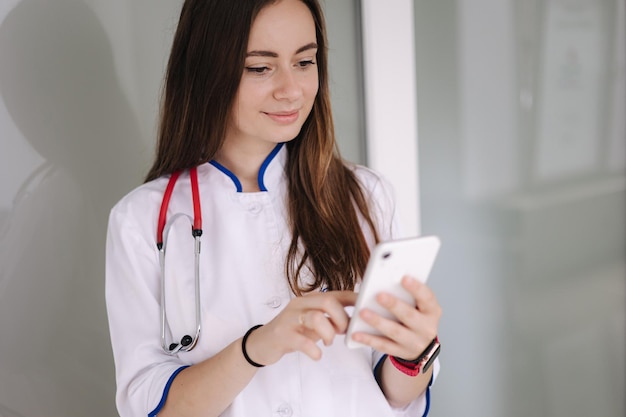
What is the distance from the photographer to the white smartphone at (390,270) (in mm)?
1040

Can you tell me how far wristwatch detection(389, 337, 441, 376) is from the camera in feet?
4.06

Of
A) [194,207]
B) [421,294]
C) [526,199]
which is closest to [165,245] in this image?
[194,207]

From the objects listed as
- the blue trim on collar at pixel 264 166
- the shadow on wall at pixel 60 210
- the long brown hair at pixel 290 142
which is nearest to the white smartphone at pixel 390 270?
the long brown hair at pixel 290 142

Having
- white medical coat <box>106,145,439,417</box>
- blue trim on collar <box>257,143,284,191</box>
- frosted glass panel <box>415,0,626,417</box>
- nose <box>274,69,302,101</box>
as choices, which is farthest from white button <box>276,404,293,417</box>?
frosted glass panel <box>415,0,626,417</box>

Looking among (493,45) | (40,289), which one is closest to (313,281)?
(40,289)

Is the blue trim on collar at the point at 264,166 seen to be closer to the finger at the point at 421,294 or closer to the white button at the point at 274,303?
the white button at the point at 274,303

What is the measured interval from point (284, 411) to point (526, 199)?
1.07 metres

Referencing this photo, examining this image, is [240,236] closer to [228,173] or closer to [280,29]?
[228,173]

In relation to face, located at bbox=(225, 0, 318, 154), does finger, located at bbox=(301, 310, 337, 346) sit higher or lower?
lower

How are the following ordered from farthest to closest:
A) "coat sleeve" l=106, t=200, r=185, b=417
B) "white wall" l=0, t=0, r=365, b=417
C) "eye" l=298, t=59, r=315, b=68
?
"white wall" l=0, t=0, r=365, b=417 < "eye" l=298, t=59, r=315, b=68 < "coat sleeve" l=106, t=200, r=185, b=417

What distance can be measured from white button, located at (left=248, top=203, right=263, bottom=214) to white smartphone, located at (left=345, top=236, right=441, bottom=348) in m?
0.47

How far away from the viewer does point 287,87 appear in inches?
55.7

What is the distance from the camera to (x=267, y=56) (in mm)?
1428

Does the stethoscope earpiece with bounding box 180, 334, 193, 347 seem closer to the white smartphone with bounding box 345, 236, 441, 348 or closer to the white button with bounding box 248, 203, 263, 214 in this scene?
the white button with bounding box 248, 203, 263, 214
